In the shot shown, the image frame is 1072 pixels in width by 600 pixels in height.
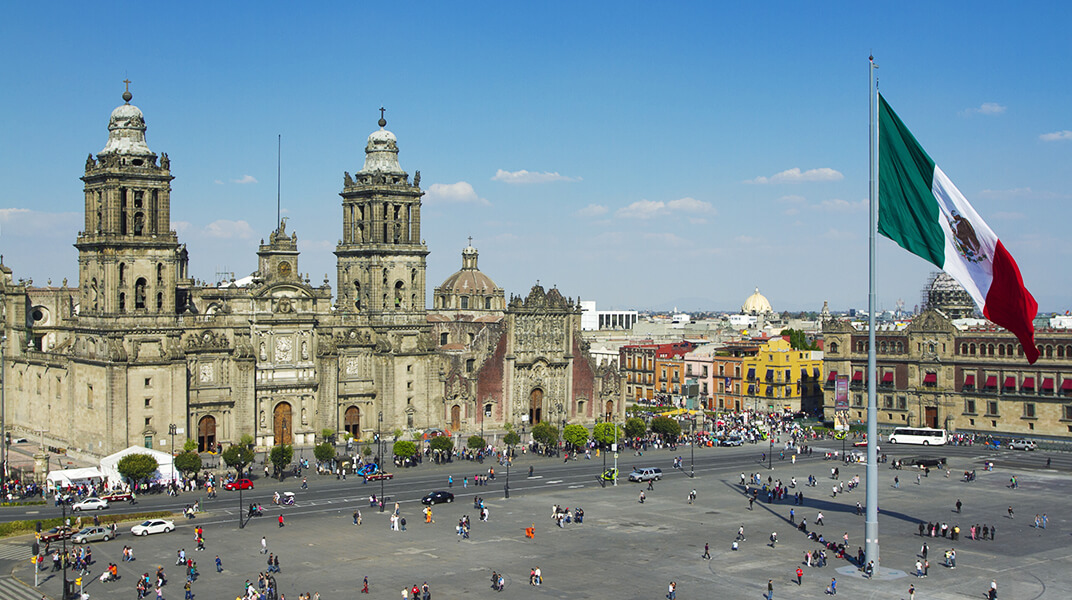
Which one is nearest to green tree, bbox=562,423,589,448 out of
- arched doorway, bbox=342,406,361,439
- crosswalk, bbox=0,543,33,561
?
arched doorway, bbox=342,406,361,439

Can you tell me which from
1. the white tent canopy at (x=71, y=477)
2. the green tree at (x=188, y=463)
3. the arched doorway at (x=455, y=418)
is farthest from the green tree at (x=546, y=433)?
the white tent canopy at (x=71, y=477)

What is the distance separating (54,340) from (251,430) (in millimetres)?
22480

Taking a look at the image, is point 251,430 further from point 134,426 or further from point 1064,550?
point 1064,550

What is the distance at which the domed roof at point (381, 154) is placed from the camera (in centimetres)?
11300

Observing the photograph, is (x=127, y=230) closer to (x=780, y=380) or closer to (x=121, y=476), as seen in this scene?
(x=121, y=476)

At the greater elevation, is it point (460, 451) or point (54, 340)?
point (54, 340)

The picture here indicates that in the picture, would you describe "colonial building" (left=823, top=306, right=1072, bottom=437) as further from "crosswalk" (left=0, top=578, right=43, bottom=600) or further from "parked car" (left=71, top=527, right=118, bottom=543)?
"crosswalk" (left=0, top=578, right=43, bottom=600)

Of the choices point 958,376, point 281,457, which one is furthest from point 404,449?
point 958,376

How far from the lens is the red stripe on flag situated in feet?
143

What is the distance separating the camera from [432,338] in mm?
113188

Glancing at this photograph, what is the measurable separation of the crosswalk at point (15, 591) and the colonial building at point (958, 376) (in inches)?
3527

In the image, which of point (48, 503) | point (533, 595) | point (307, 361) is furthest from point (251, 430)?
point (533, 595)

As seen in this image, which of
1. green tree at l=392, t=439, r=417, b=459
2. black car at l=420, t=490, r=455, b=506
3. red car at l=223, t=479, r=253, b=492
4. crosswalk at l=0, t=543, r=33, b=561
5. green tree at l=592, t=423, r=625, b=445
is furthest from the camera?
green tree at l=592, t=423, r=625, b=445

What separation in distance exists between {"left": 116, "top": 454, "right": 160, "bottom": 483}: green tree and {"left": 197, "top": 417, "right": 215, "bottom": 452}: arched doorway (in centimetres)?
1744
